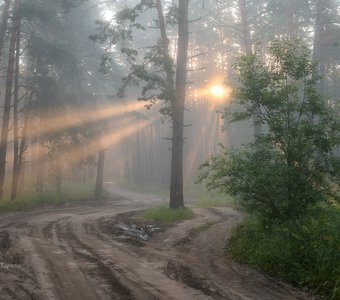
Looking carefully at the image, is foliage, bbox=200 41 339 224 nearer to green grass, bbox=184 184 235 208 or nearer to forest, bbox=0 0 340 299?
forest, bbox=0 0 340 299

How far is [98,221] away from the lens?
16281 mm

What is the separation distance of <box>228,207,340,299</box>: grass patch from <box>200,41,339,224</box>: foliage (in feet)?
1.64

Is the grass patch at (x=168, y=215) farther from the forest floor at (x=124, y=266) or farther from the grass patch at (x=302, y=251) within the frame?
the grass patch at (x=302, y=251)

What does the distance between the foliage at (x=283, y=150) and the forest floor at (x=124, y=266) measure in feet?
6.00

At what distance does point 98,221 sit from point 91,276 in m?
8.85

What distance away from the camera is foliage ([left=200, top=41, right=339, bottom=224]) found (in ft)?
31.3

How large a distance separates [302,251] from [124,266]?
3619 millimetres

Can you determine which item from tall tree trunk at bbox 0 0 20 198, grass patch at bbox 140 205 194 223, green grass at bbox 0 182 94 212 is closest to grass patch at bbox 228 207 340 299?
grass patch at bbox 140 205 194 223

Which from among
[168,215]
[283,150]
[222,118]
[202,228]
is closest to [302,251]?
[283,150]

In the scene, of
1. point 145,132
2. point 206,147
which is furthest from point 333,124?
point 145,132

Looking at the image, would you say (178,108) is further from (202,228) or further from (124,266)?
(124,266)

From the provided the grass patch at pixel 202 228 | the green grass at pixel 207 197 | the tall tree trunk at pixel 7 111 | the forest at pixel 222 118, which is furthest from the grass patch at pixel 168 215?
the tall tree trunk at pixel 7 111

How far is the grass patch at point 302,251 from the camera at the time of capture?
720 cm

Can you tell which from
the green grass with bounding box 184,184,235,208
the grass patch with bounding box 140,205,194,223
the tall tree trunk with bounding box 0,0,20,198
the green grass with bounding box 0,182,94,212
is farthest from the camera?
the green grass with bounding box 184,184,235,208
